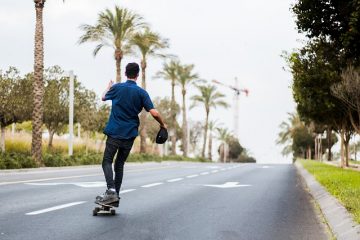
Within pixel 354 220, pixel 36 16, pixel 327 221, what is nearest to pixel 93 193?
pixel 327 221

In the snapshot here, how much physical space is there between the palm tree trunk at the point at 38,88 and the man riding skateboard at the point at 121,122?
2032 centimetres

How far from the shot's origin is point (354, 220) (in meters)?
6.95

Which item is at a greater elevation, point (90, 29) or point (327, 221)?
point (90, 29)

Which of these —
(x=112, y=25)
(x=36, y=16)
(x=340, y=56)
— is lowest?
(x=340, y=56)

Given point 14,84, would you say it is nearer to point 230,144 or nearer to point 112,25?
point 112,25

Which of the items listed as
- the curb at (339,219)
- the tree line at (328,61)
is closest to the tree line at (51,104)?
the tree line at (328,61)

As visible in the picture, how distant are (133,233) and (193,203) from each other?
3865 mm

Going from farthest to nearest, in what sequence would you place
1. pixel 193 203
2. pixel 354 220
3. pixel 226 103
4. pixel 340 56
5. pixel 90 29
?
1. pixel 226 103
2. pixel 90 29
3. pixel 340 56
4. pixel 193 203
5. pixel 354 220

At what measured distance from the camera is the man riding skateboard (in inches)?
307

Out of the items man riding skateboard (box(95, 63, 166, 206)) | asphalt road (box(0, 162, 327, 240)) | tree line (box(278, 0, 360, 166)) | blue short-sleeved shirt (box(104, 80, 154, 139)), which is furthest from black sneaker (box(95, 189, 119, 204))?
tree line (box(278, 0, 360, 166))

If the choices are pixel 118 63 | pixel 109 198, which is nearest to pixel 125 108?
pixel 109 198

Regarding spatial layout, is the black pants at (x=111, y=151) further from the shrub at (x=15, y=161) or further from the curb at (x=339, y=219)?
the shrub at (x=15, y=161)

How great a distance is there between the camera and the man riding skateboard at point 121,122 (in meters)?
7.79

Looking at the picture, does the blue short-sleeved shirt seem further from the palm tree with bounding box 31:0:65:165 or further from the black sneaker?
the palm tree with bounding box 31:0:65:165
